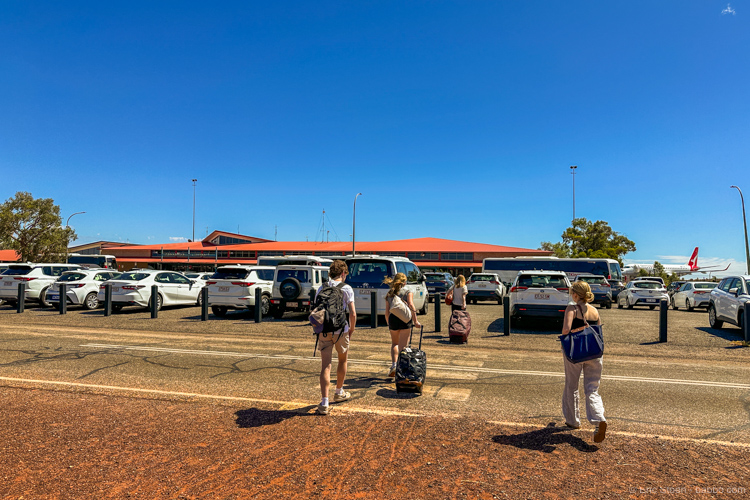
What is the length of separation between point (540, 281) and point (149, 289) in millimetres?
13076

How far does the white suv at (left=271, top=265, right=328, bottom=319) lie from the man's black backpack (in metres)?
9.01

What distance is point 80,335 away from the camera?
1142 cm

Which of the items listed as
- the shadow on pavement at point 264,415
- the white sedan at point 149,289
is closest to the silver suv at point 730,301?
the shadow on pavement at point 264,415

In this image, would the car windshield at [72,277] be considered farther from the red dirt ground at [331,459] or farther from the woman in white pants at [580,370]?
the woman in white pants at [580,370]

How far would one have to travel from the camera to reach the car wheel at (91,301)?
695 inches

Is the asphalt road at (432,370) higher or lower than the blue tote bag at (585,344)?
lower

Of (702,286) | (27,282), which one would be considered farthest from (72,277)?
(702,286)

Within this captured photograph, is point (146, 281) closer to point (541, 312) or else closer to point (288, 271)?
point (288, 271)

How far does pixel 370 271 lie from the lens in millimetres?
13711

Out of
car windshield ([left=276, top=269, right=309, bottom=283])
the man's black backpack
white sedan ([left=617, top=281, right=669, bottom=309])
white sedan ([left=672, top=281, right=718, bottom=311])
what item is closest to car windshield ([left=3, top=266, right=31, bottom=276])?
car windshield ([left=276, top=269, right=309, bottom=283])

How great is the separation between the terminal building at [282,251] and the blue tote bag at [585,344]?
51961 millimetres

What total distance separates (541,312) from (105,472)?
10.7 m

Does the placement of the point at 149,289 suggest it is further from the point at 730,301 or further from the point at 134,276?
the point at 730,301

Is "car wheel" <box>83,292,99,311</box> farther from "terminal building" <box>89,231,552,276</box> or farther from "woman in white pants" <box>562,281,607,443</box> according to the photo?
"terminal building" <box>89,231,552,276</box>
